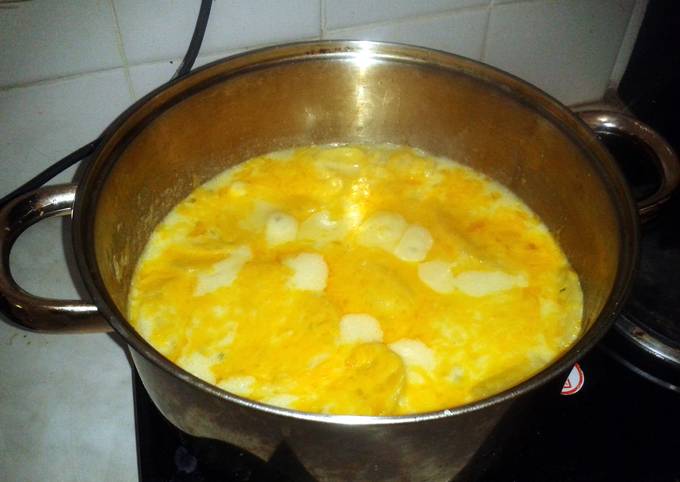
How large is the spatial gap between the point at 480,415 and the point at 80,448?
2.27ft

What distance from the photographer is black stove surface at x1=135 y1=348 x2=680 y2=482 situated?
3.02 feet

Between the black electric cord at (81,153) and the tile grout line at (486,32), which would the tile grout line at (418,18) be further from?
the black electric cord at (81,153)

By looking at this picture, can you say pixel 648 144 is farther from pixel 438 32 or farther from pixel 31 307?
pixel 31 307

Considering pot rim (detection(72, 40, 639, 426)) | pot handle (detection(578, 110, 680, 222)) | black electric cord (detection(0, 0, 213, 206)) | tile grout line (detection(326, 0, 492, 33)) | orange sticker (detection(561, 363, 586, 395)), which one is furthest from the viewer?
tile grout line (detection(326, 0, 492, 33))

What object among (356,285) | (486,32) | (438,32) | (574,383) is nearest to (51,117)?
(356,285)

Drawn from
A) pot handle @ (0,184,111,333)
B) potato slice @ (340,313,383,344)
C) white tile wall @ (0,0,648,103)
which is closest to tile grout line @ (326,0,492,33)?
white tile wall @ (0,0,648,103)

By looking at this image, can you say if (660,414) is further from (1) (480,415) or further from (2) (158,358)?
(2) (158,358)

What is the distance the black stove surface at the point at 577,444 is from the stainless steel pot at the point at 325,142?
12 cm

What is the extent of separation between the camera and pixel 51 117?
118 cm

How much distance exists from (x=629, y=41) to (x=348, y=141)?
75cm

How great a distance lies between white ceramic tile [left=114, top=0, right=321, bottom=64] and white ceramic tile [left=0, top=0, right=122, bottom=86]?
36mm

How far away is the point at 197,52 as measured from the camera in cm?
116

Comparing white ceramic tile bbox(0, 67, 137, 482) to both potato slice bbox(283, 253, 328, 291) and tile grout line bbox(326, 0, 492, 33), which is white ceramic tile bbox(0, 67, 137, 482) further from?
tile grout line bbox(326, 0, 492, 33)

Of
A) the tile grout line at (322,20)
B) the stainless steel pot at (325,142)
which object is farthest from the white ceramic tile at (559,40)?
the tile grout line at (322,20)
